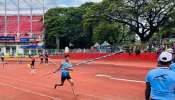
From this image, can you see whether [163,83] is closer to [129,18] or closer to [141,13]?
[141,13]

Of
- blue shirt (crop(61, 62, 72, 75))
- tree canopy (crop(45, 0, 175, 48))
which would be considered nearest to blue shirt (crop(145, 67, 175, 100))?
blue shirt (crop(61, 62, 72, 75))

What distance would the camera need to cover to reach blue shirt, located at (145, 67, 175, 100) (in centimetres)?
617

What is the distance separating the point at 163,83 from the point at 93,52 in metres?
54.4

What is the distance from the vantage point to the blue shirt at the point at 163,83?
6.17 meters

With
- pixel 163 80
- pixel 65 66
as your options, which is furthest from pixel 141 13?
pixel 163 80

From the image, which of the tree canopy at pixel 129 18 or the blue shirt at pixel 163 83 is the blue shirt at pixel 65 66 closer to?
the blue shirt at pixel 163 83

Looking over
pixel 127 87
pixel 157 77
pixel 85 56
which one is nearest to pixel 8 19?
pixel 85 56

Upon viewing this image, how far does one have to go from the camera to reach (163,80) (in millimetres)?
6176

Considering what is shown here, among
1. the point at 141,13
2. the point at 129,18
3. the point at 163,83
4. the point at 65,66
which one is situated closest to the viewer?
the point at 163,83

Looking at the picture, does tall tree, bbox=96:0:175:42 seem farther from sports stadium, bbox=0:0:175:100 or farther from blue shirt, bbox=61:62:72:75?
blue shirt, bbox=61:62:72:75

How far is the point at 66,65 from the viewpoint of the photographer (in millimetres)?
17031

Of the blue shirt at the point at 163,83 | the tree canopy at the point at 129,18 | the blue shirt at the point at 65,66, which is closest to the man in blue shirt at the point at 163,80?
the blue shirt at the point at 163,83

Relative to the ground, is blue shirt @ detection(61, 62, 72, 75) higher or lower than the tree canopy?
lower

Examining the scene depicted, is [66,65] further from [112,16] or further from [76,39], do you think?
[76,39]
